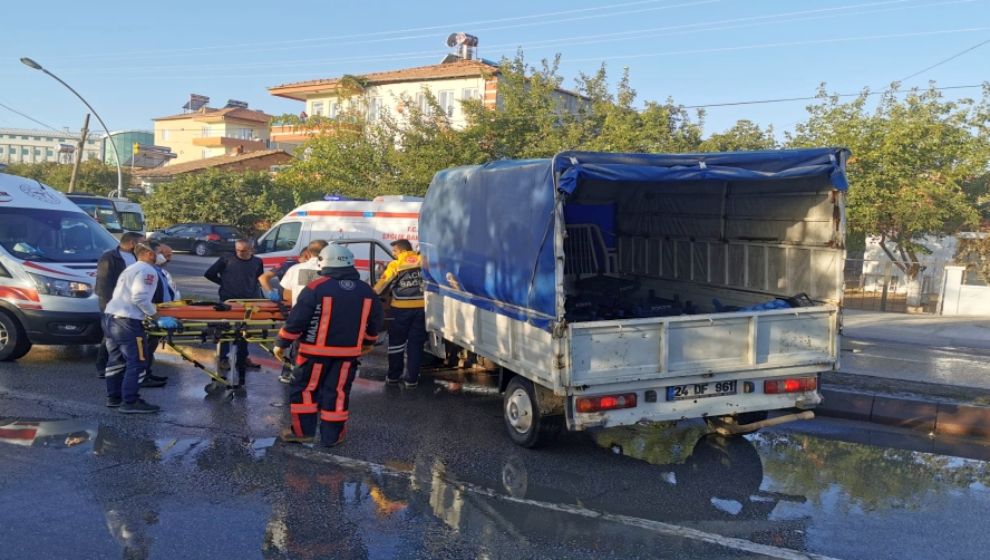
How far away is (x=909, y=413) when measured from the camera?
26.4ft

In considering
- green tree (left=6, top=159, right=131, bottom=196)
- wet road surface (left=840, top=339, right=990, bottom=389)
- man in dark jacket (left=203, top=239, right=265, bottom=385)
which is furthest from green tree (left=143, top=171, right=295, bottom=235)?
wet road surface (left=840, top=339, right=990, bottom=389)

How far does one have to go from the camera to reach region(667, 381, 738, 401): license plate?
20.4ft

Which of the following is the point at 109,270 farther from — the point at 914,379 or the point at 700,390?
the point at 914,379

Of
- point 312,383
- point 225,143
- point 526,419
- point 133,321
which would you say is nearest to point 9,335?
point 133,321

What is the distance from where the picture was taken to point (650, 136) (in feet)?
78.6

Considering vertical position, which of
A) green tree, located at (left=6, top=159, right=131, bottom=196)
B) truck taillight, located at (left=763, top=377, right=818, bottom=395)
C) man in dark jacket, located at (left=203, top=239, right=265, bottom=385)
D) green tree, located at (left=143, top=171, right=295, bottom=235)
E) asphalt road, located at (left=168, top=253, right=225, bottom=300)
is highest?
green tree, located at (left=6, top=159, right=131, bottom=196)

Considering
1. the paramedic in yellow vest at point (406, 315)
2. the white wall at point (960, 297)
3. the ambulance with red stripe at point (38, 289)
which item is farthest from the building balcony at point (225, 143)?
the paramedic in yellow vest at point (406, 315)

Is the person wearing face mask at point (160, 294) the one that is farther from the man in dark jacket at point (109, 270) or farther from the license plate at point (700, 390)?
the license plate at point (700, 390)

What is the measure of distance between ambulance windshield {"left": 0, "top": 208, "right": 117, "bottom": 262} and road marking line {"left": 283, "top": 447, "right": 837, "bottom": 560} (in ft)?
18.5

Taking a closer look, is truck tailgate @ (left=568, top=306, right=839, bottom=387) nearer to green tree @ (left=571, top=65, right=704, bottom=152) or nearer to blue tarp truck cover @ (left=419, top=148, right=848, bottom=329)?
blue tarp truck cover @ (left=419, top=148, right=848, bottom=329)

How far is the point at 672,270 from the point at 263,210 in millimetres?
31740

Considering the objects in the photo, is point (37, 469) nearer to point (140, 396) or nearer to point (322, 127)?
point (140, 396)

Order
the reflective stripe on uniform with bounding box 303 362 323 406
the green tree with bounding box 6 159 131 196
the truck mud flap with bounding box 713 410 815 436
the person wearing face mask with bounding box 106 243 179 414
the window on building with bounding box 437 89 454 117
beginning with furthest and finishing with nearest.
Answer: the green tree with bounding box 6 159 131 196 < the window on building with bounding box 437 89 454 117 < the person wearing face mask with bounding box 106 243 179 414 < the truck mud flap with bounding box 713 410 815 436 < the reflective stripe on uniform with bounding box 303 362 323 406

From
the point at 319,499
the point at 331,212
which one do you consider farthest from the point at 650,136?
the point at 319,499
